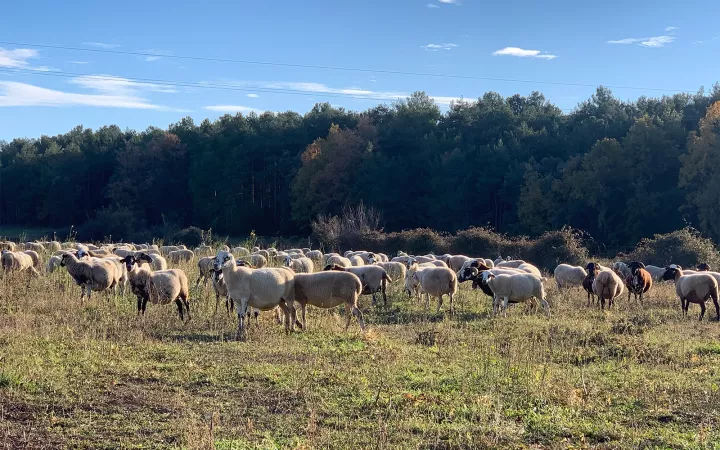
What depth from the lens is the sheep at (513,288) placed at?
61.3 ft

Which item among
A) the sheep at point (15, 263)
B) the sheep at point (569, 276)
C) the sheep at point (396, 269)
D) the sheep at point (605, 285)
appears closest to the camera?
the sheep at point (605, 285)

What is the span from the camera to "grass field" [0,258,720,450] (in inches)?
325

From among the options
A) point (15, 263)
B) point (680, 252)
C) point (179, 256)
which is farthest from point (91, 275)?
point (680, 252)

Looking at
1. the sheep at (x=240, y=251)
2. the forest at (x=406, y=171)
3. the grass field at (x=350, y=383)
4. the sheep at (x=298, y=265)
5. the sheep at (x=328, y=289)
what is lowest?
the grass field at (x=350, y=383)

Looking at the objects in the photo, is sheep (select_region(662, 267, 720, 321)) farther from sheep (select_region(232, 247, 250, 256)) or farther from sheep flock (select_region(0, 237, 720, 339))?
sheep (select_region(232, 247, 250, 256))

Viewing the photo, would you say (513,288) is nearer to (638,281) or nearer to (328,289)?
(638,281)

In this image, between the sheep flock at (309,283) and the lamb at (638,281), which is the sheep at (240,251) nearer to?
the sheep flock at (309,283)

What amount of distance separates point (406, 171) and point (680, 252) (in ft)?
112

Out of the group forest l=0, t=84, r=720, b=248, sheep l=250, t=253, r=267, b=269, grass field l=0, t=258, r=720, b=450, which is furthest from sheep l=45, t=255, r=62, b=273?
forest l=0, t=84, r=720, b=248

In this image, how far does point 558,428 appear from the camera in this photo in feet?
28.1

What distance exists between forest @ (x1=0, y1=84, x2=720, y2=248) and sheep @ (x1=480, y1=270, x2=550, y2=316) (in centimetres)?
2875

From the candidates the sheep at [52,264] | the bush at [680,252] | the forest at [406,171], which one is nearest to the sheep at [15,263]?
the sheep at [52,264]

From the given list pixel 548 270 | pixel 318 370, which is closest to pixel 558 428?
pixel 318 370

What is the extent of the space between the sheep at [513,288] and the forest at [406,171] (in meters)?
28.7
